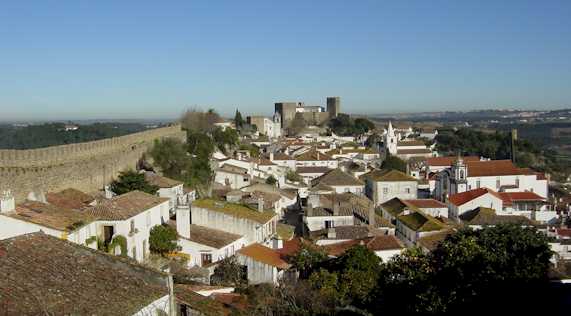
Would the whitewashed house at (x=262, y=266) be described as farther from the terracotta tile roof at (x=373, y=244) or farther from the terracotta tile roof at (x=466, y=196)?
the terracotta tile roof at (x=466, y=196)

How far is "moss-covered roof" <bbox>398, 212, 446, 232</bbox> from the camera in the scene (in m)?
26.0

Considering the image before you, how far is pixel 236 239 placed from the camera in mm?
20422

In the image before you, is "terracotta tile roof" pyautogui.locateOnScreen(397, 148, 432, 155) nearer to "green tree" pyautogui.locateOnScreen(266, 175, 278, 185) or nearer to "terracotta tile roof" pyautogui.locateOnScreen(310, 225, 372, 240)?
"green tree" pyautogui.locateOnScreen(266, 175, 278, 185)

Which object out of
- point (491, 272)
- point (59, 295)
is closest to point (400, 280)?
point (491, 272)

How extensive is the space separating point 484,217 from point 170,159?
1577 cm

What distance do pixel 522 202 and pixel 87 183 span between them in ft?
78.5

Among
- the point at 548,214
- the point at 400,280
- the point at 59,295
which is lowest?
the point at 548,214

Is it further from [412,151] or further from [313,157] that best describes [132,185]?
[412,151]

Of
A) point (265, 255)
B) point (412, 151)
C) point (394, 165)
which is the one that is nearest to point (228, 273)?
point (265, 255)

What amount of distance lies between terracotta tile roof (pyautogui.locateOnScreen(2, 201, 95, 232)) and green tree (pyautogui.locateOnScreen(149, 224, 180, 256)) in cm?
231

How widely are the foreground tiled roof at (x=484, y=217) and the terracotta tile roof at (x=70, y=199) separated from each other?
17.3m

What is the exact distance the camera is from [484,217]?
31.1 m

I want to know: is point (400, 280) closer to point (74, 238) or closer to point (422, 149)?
point (74, 238)

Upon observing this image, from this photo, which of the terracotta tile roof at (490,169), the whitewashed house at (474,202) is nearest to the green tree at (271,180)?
the whitewashed house at (474,202)
